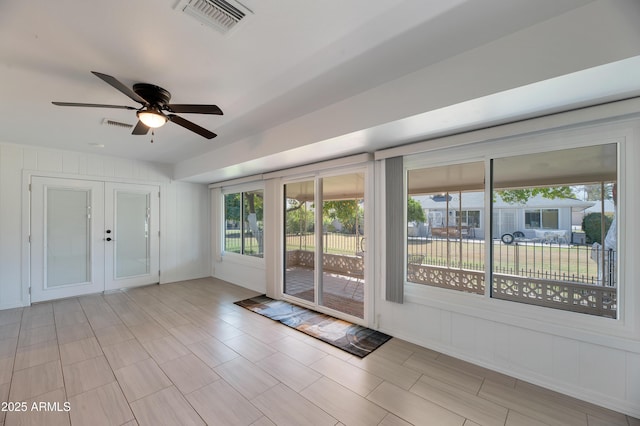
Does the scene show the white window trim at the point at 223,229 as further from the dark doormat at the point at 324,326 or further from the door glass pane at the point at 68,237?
the door glass pane at the point at 68,237

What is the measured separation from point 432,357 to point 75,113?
4705mm

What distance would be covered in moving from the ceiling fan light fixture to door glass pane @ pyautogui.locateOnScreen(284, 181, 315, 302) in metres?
2.35

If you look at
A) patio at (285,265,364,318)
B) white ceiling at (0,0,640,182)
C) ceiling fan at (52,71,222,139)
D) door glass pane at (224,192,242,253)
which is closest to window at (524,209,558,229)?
white ceiling at (0,0,640,182)

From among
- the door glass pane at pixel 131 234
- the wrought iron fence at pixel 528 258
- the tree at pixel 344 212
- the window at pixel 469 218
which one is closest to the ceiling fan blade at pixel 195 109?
the tree at pixel 344 212

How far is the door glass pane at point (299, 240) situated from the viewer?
4297mm

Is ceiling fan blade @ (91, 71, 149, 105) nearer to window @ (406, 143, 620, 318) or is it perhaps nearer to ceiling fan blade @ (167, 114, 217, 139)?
ceiling fan blade @ (167, 114, 217, 139)

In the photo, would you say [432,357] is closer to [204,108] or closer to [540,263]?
[540,263]

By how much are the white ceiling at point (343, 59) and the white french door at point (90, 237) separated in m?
2.33

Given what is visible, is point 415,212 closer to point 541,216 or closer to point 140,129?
point 541,216

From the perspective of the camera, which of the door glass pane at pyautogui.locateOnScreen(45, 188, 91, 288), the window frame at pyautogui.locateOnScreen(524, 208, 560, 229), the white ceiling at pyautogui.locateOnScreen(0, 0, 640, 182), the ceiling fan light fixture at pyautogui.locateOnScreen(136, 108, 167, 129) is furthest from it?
the door glass pane at pyautogui.locateOnScreen(45, 188, 91, 288)

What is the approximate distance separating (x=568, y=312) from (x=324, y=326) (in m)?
2.48

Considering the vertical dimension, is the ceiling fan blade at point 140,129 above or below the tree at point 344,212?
above

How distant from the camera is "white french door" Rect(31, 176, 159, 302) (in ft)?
14.4

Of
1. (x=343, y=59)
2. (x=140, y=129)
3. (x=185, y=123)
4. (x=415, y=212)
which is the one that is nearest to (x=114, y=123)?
(x=140, y=129)
